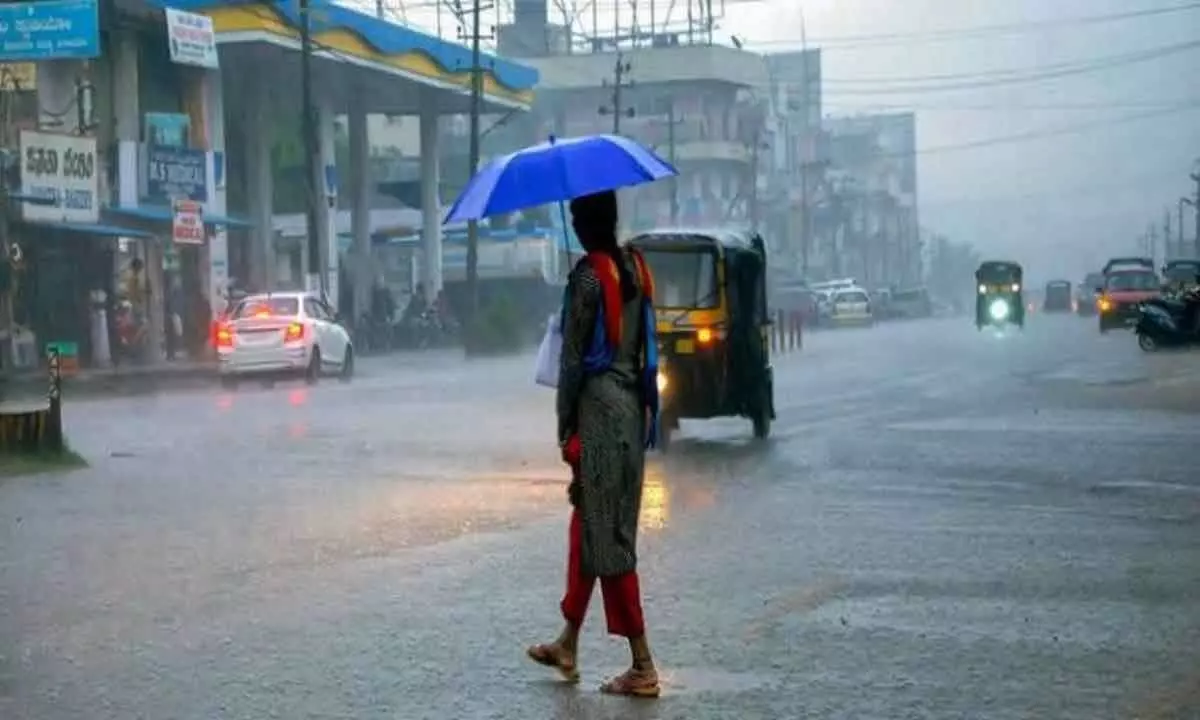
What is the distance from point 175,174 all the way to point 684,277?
98.6 ft

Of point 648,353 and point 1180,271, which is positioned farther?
point 1180,271

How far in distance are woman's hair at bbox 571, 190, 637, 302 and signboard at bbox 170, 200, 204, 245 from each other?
36980mm

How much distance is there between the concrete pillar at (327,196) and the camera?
5578 cm

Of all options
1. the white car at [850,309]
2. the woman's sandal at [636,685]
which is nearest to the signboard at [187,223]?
the woman's sandal at [636,685]

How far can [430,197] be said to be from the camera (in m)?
66.6

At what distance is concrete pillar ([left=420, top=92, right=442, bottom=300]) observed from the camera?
66.2 m

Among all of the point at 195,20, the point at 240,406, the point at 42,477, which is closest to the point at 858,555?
the point at 42,477

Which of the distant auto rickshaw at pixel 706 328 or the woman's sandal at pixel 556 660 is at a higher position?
the distant auto rickshaw at pixel 706 328

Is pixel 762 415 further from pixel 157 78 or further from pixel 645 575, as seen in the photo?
pixel 157 78

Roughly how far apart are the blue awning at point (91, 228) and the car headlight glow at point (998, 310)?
111 ft

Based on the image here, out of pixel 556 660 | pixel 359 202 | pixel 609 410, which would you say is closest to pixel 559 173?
pixel 609 410

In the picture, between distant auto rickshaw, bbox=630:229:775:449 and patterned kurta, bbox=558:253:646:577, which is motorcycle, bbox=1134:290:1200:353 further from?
patterned kurta, bbox=558:253:646:577

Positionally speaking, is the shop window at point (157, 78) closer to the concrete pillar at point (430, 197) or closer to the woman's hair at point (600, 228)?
the concrete pillar at point (430, 197)

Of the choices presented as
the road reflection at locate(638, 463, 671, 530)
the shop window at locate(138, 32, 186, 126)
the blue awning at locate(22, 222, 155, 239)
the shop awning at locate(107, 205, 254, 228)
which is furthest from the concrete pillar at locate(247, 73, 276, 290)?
the road reflection at locate(638, 463, 671, 530)
